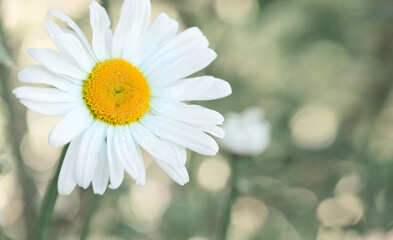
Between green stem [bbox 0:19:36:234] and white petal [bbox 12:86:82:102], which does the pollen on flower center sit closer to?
white petal [bbox 12:86:82:102]

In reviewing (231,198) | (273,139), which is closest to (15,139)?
(231,198)

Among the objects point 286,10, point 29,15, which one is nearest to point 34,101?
point 29,15

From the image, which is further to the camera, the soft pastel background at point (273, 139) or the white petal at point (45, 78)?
the soft pastel background at point (273, 139)

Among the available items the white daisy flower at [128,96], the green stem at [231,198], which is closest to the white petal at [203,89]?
the white daisy flower at [128,96]

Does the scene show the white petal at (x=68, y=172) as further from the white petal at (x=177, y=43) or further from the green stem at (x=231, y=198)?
the green stem at (x=231, y=198)

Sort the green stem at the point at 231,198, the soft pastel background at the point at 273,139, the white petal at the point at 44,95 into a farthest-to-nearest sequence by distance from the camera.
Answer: the soft pastel background at the point at 273,139
the green stem at the point at 231,198
the white petal at the point at 44,95

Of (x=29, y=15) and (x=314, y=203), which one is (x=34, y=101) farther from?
(x=314, y=203)

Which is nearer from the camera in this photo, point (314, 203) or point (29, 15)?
point (29, 15)
